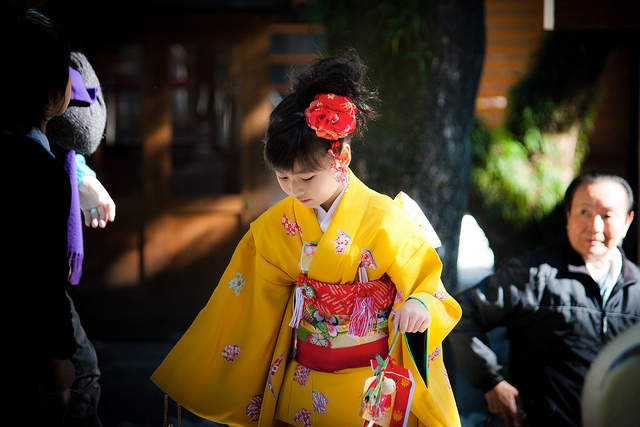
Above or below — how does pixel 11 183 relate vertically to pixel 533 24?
below

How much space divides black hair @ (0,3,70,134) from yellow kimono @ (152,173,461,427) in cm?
86

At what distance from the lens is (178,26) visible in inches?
209

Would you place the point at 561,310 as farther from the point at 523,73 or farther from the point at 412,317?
the point at 523,73

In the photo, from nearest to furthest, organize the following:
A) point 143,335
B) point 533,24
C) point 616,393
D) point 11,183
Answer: point 616,393
point 11,183
point 143,335
point 533,24

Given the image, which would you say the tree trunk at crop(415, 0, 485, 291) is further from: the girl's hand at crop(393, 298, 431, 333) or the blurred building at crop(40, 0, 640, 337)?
the girl's hand at crop(393, 298, 431, 333)

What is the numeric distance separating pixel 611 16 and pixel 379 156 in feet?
5.55

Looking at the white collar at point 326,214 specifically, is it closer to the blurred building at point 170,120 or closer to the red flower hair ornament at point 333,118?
the red flower hair ornament at point 333,118

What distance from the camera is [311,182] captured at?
2.01m

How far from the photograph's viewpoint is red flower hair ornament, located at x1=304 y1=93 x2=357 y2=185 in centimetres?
195

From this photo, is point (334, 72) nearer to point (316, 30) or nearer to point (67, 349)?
point (67, 349)

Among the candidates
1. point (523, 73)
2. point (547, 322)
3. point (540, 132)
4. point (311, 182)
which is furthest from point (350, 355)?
point (523, 73)

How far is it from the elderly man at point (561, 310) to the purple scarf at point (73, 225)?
1.69 meters

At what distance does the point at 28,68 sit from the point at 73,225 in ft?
2.48

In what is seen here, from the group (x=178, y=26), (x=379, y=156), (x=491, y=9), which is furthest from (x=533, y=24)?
(x=178, y=26)
